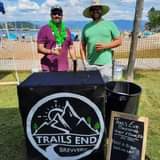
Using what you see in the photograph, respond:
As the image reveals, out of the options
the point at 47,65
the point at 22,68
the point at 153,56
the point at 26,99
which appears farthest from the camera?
the point at 153,56

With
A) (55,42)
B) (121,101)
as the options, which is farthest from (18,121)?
(121,101)

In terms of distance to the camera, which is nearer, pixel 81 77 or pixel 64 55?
pixel 81 77

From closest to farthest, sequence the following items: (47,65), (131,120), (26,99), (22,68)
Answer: (26,99) → (131,120) → (47,65) → (22,68)

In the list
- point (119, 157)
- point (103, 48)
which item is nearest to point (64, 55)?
point (103, 48)

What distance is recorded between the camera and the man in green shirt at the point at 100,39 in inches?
125

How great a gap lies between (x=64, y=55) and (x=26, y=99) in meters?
1.08

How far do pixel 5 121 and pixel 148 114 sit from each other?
197 cm

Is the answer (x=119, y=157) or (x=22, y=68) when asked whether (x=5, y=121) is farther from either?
(x=22, y=68)

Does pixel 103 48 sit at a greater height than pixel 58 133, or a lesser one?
greater

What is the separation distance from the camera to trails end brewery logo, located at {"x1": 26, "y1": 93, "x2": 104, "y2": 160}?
230cm

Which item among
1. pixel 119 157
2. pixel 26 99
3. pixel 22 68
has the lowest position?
pixel 22 68

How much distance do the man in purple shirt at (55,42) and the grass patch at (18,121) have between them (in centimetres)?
91

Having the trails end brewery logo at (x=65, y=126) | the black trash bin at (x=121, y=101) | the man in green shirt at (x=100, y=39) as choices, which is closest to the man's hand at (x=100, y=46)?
the man in green shirt at (x=100, y=39)

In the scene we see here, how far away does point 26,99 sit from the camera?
2.29 meters
